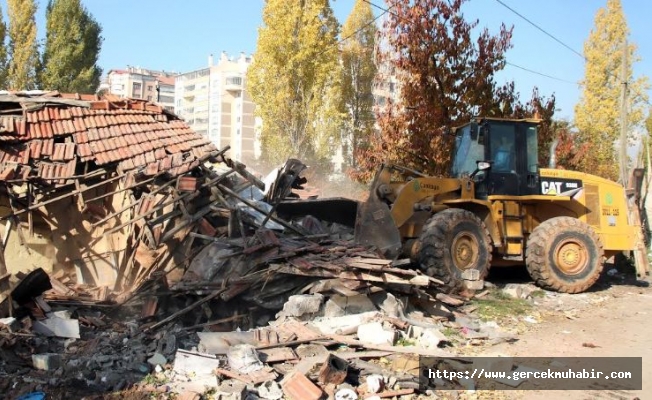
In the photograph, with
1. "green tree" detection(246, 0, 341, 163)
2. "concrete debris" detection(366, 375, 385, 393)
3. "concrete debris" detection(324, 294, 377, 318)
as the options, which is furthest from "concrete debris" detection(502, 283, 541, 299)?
"green tree" detection(246, 0, 341, 163)

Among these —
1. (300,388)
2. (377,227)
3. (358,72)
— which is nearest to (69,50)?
(358,72)

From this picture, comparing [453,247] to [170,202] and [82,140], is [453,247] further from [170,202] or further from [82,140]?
[82,140]

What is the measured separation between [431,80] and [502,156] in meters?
4.75

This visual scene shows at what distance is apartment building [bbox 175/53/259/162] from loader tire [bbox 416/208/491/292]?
64.3 metres

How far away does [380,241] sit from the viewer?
29.5 feet

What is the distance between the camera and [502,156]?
1020cm

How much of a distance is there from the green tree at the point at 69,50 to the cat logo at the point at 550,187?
22.7m

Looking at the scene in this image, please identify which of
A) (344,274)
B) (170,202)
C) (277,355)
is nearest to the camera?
(277,355)

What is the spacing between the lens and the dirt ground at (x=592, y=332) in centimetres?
577

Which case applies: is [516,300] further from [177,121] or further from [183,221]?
[177,121]

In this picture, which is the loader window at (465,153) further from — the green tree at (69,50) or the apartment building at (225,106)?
the apartment building at (225,106)

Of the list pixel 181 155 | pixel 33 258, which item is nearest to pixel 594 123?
pixel 181 155

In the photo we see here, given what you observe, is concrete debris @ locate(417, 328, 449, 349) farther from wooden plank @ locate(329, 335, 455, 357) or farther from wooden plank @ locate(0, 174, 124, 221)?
wooden plank @ locate(0, 174, 124, 221)

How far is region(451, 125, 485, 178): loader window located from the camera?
33.5 feet
